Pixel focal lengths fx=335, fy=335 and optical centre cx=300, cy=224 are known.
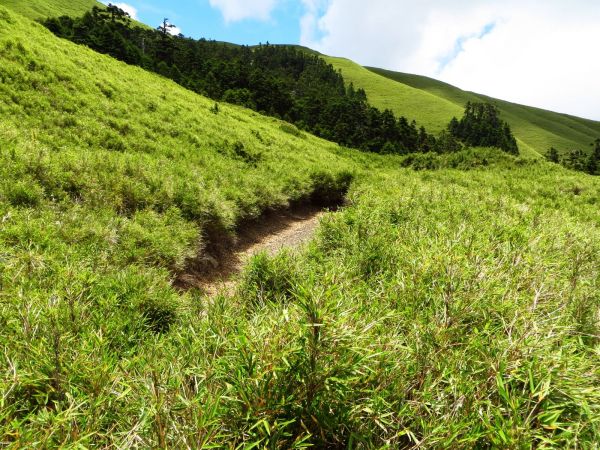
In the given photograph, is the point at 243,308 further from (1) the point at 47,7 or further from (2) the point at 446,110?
(2) the point at 446,110

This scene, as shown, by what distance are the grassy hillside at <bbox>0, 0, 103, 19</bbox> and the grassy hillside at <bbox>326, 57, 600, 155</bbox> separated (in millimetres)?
93628

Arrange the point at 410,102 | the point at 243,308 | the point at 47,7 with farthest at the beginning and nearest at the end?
the point at 410,102, the point at 47,7, the point at 243,308

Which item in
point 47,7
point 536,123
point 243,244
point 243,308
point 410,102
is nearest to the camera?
point 243,308

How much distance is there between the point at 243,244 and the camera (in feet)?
46.8

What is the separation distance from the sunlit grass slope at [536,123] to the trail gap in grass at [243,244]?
137 metres

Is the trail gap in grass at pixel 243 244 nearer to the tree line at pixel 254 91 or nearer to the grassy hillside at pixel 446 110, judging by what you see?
the tree line at pixel 254 91

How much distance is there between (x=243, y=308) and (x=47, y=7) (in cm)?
11028

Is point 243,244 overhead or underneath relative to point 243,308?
underneath

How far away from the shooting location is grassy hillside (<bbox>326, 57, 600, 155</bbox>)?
113m

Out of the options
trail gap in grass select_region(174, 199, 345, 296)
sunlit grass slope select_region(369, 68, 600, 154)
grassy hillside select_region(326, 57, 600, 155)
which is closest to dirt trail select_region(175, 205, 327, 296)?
trail gap in grass select_region(174, 199, 345, 296)

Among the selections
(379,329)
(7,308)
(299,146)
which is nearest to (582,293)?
(379,329)

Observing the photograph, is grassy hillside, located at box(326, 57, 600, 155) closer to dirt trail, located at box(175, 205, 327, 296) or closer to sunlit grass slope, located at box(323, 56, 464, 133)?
sunlit grass slope, located at box(323, 56, 464, 133)

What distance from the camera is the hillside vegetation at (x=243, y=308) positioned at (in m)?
2.75

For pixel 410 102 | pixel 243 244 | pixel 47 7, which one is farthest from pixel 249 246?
pixel 410 102
